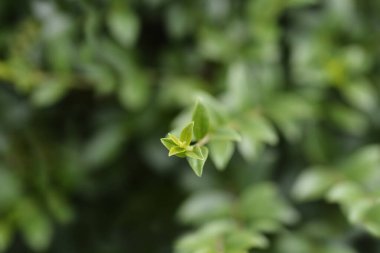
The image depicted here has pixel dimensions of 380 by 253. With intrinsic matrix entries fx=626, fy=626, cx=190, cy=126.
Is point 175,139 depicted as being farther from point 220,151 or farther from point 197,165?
point 220,151

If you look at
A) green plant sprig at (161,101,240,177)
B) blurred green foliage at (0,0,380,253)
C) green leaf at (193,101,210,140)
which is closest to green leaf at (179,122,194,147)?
green plant sprig at (161,101,240,177)

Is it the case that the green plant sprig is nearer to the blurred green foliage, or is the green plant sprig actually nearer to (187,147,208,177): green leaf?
(187,147,208,177): green leaf

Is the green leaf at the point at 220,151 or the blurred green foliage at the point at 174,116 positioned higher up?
the blurred green foliage at the point at 174,116

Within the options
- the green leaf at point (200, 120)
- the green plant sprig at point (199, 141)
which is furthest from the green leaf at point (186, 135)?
the green leaf at point (200, 120)

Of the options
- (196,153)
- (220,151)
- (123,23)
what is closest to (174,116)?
(123,23)

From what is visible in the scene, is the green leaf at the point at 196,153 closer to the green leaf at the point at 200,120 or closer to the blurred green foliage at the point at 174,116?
the green leaf at the point at 200,120

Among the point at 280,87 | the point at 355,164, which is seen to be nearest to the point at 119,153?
the point at 280,87
